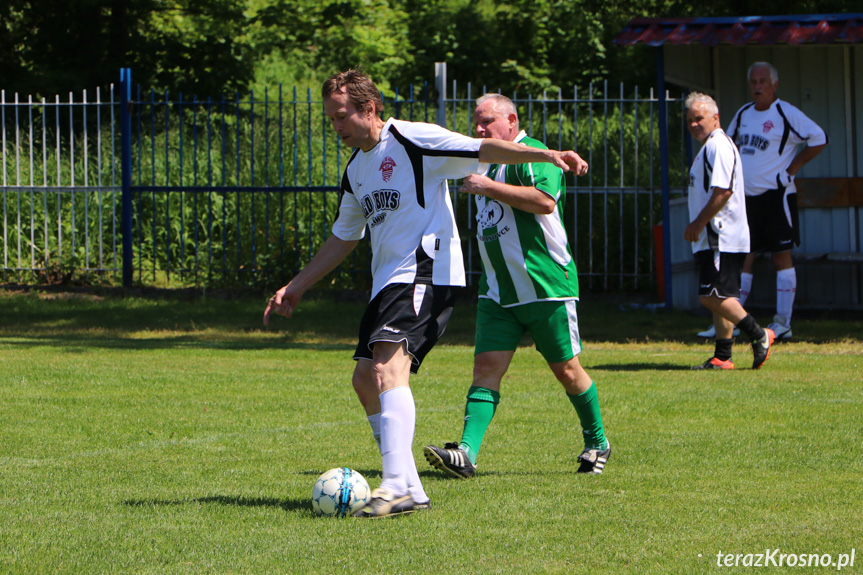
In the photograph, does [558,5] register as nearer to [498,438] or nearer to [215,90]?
[215,90]

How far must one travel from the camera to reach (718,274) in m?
8.68

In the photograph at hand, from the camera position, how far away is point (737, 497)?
15.8ft

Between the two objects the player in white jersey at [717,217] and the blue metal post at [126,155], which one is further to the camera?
the blue metal post at [126,155]

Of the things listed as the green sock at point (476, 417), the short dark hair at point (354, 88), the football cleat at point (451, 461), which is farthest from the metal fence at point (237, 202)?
the short dark hair at point (354, 88)

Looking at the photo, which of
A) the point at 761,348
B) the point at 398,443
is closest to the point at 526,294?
the point at 398,443

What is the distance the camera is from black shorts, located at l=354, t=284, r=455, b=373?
4.67 meters

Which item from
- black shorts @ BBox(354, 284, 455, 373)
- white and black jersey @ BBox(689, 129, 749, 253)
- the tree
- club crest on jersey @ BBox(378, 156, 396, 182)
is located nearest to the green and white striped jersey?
black shorts @ BBox(354, 284, 455, 373)

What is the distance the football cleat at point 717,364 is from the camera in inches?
359

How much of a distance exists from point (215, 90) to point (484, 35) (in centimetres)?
671

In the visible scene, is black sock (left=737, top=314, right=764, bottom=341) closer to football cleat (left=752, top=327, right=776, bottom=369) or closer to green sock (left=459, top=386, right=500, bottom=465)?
football cleat (left=752, top=327, right=776, bottom=369)

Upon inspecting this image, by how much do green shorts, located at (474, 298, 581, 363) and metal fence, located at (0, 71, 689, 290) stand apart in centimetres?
806

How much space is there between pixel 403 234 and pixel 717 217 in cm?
457

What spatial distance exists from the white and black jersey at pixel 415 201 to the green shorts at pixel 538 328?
0.81 metres

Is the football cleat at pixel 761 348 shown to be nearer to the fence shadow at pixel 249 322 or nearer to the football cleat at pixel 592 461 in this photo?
the fence shadow at pixel 249 322
